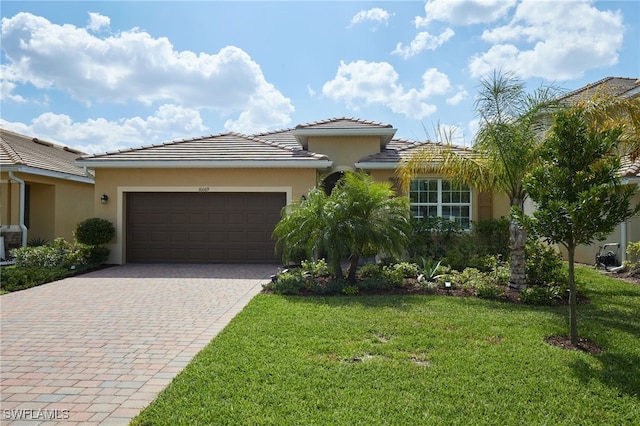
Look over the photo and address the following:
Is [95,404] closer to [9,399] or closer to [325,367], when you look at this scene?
[9,399]

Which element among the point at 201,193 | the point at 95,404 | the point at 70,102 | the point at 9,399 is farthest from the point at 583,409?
the point at 70,102

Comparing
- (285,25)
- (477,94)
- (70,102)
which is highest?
(285,25)

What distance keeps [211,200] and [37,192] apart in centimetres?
895

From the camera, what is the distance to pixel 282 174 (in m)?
13.4

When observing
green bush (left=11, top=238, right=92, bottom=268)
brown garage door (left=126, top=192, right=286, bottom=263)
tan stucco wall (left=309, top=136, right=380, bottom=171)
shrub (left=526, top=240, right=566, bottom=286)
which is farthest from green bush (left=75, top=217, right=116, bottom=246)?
shrub (left=526, top=240, right=566, bottom=286)

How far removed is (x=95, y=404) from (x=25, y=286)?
25.2ft

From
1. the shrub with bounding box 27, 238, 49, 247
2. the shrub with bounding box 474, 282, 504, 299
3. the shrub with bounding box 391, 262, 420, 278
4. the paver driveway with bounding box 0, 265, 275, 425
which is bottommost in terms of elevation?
the paver driveway with bounding box 0, 265, 275, 425

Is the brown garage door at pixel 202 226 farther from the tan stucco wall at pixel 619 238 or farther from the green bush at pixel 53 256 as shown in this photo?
the tan stucco wall at pixel 619 238

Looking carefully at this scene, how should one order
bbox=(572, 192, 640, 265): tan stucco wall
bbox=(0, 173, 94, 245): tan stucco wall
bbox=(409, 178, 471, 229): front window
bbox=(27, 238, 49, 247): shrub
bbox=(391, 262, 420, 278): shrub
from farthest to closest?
bbox=(27, 238, 49, 247): shrub → bbox=(0, 173, 94, 245): tan stucco wall → bbox=(409, 178, 471, 229): front window → bbox=(572, 192, 640, 265): tan stucco wall → bbox=(391, 262, 420, 278): shrub

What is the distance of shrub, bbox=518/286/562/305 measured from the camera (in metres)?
7.71

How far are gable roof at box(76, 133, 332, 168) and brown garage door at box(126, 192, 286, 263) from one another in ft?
3.74

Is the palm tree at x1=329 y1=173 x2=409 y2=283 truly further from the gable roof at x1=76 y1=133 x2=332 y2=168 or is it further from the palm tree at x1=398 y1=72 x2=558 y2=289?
the gable roof at x1=76 y1=133 x2=332 y2=168

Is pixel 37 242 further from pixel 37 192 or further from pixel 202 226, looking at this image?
pixel 202 226

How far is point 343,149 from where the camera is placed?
1526 centimetres
